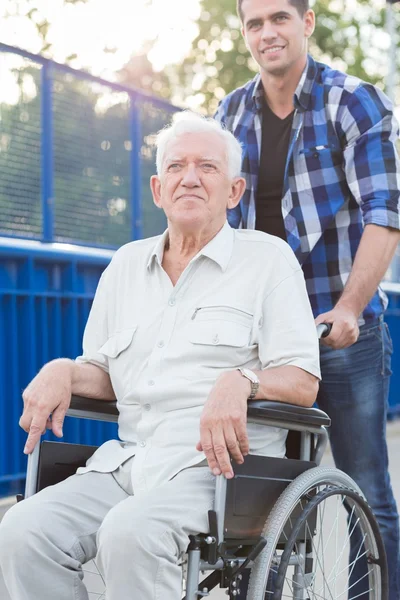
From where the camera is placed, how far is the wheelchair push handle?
2.69 metres

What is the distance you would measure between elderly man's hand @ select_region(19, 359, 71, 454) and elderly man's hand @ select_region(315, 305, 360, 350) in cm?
A: 73

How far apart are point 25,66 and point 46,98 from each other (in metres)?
0.21

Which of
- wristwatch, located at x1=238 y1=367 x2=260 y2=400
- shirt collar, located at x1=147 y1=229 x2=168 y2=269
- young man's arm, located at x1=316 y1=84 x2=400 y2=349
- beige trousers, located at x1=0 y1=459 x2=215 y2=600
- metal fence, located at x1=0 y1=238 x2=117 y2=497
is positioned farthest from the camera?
metal fence, located at x1=0 y1=238 x2=117 y2=497

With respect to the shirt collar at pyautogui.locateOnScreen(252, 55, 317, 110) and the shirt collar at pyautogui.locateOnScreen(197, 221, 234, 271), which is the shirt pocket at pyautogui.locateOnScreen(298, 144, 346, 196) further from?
the shirt collar at pyautogui.locateOnScreen(197, 221, 234, 271)

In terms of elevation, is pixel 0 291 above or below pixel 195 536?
above

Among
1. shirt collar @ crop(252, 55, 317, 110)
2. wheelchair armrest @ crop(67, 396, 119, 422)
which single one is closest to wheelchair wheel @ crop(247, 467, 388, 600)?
wheelchair armrest @ crop(67, 396, 119, 422)

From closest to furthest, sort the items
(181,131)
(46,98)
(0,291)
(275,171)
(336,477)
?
(336,477)
(181,131)
(275,171)
(0,291)
(46,98)

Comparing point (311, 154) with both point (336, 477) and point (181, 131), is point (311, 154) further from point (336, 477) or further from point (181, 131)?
point (336, 477)

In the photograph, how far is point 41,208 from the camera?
518cm

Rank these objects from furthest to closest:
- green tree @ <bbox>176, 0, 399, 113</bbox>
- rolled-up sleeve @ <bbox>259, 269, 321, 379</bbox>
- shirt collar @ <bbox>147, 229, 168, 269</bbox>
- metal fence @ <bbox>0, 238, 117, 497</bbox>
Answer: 1. green tree @ <bbox>176, 0, 399, 113</bbox>
2. metal fence @ <bbox>0, 238, 117, 497</bbox>
3. shirt collar @ <bbox>147, 229, 168, 269</bbox>
4. rolled-up sleeve @ <bbox>259, 269, 321, 379</bbox>

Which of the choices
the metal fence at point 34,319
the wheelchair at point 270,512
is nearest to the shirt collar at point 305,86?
the wheelchair at point 270,512

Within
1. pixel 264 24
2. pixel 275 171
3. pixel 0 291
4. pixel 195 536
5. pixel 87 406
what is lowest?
pixel 195 536

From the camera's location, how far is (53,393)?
2.60m

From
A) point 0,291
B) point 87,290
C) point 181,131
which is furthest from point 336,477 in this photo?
point 87,290
